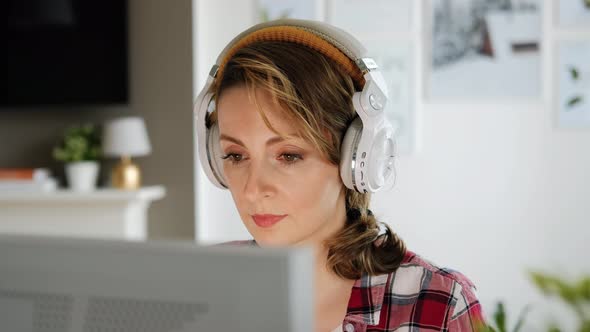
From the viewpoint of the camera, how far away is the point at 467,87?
3770 mm

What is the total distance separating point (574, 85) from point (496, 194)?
64 centimetres

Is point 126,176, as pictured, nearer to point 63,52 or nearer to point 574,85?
point 63,52

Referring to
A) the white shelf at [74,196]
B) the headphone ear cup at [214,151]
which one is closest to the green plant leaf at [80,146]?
the white shelf at [74,196]

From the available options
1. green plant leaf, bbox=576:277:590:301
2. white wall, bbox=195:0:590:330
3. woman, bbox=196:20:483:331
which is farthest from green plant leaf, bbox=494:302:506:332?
white wall, bbox=195:0:590:330

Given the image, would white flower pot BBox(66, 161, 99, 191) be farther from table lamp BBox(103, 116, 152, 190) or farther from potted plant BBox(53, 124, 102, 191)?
table lamp BBox(103, 116, 152, 190)

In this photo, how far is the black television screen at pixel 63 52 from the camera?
13.0 feet

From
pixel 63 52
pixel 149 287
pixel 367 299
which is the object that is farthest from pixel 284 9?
pixel 149 287

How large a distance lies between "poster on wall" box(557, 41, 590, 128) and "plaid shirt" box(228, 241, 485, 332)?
2.73 meters

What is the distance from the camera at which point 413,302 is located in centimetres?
115

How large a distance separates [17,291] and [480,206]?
337 centimetres

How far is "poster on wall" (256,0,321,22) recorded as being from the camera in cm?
396

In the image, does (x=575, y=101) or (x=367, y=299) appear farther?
(x=575, y=101)

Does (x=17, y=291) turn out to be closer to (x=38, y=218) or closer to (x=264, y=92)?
(x=264, y=92)

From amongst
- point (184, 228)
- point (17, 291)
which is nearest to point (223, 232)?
point (184, 228)
